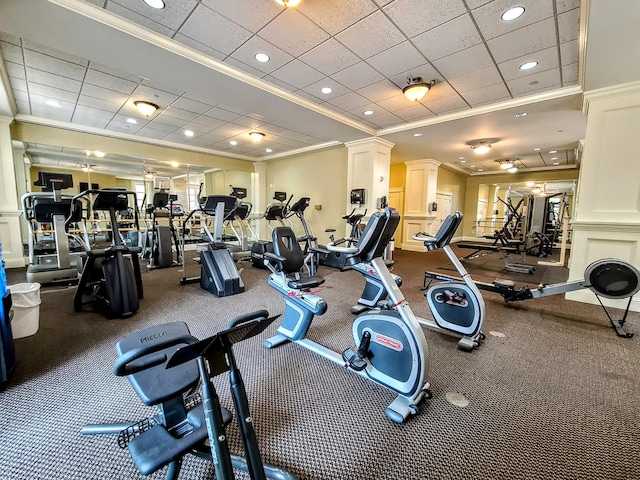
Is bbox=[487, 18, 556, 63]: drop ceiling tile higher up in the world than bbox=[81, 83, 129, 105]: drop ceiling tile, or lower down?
lower down

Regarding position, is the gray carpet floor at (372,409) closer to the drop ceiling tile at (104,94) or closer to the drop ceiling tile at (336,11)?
the drop ceiling tile at (336,11)

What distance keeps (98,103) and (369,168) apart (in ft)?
17.6

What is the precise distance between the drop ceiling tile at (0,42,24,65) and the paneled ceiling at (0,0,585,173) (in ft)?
0.06

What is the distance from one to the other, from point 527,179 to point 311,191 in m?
8.96

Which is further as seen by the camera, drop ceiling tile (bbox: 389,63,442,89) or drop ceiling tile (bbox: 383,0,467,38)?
drop ceiling tile (bbox: 389,63,442,89)

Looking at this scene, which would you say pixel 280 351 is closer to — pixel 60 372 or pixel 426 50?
pixel 60 372

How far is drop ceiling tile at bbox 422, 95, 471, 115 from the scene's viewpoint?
4294 millimetres

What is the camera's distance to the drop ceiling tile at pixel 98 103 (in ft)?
14.7

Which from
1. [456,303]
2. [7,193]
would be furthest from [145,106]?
[456,303]

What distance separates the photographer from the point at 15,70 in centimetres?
359

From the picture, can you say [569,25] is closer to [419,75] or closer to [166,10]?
[419,75]

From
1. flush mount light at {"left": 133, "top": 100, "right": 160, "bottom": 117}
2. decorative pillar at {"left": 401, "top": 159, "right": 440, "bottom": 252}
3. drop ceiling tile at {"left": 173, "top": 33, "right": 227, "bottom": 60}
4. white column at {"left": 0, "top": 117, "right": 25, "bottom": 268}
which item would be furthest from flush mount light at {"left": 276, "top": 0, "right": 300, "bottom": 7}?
decorative pillar at {"left": 401, "top": 159, "right": 440, "bottom": 252}

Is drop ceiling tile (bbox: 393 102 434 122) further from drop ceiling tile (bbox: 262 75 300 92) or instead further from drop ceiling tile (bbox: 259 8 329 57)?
drop ceiling tile (bbox: 259 8 329 57)

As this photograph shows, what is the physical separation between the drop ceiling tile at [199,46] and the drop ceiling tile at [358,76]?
1.46 metres
